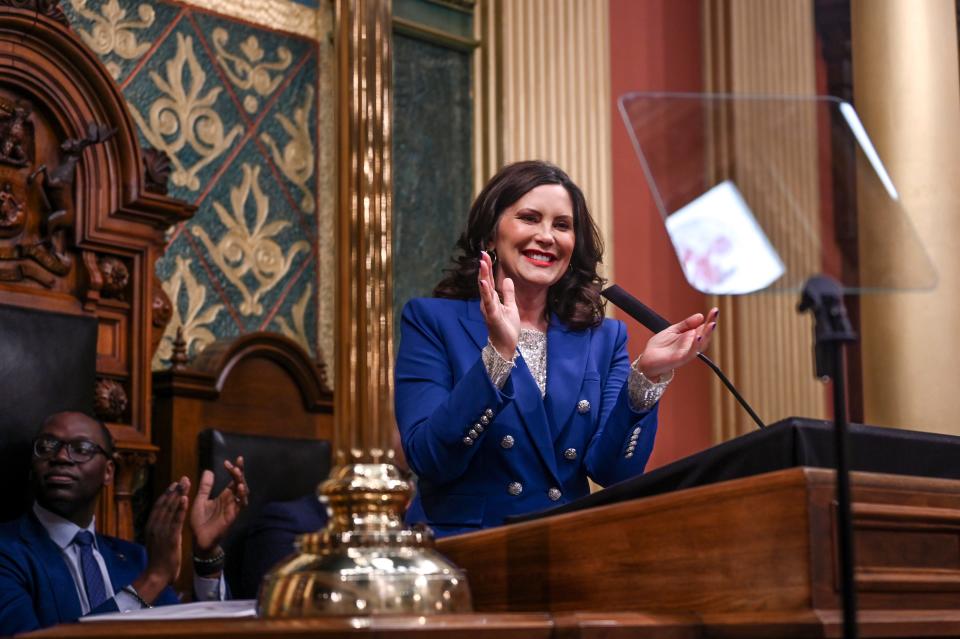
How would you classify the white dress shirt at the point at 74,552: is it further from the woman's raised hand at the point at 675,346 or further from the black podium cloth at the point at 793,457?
the black podium cloth at the point at 793,457

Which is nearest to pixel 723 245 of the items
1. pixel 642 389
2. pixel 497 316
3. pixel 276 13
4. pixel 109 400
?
pixel 497 316

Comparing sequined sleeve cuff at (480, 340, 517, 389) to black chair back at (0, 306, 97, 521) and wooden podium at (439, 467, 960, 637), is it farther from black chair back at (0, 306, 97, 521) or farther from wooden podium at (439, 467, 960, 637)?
black chair back at (0, 306, 97, 521)

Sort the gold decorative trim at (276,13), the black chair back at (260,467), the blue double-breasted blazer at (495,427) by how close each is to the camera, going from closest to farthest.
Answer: the blue double-breasted blazer at (495,427), the black chair back at (260,467), the gold decorative trim at (276,13)

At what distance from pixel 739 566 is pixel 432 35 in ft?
12.3

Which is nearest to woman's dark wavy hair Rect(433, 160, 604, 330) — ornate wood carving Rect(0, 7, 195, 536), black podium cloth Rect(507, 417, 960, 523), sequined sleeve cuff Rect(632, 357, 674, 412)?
sequined sleeve cuff Rect(632, 357, 674, 412)

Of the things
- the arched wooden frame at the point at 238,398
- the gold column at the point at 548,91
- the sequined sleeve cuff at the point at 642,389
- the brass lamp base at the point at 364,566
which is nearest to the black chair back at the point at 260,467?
the arched wooden frame at the point at 238,398

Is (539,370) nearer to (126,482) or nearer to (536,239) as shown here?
(536,239)

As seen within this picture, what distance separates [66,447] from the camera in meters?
3.35

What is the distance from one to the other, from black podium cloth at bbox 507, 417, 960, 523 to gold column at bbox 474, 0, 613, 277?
3383 millimetres

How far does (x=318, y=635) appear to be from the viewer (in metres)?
0.98

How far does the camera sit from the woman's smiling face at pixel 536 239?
86.1 inches

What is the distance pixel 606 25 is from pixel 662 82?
0.32 meters

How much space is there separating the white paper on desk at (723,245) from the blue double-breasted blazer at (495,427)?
41cm

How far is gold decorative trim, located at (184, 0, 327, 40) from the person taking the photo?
445cm
